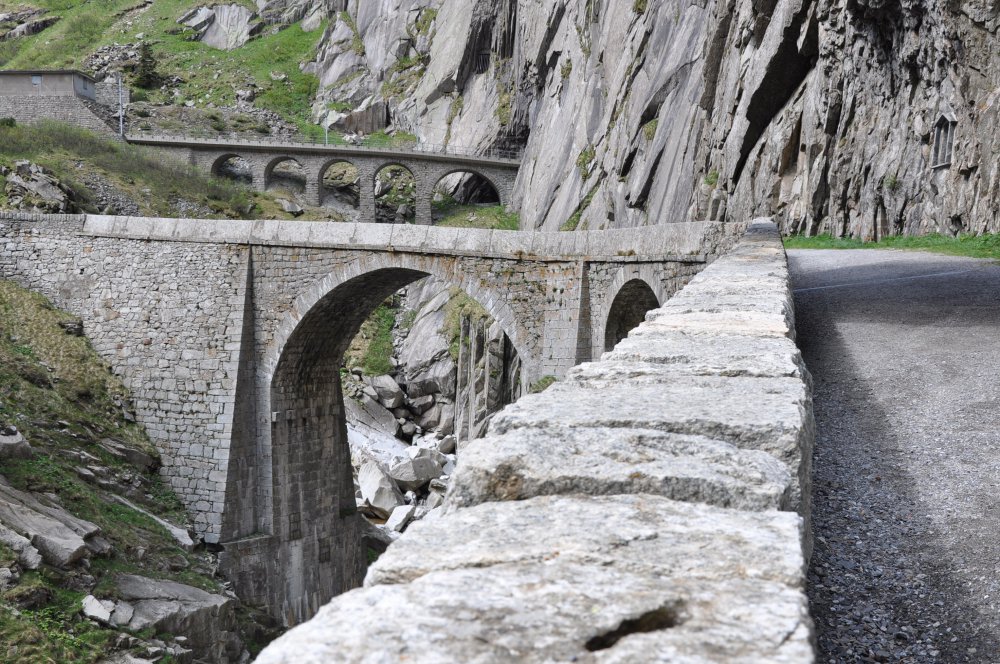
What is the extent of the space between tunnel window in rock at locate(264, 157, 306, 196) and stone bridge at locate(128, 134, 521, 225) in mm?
149

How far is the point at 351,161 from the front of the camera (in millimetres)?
49062

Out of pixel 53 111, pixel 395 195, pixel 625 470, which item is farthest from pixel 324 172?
pixel 625 470

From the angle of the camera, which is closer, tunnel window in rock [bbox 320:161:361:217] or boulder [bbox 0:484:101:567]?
boulder [bbox 0:484:101:567]

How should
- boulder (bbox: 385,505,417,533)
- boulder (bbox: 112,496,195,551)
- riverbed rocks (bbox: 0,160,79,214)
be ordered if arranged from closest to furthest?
1. boulder (bbox: 112,496,195,551)
2. boulder (bbox: 385,505,417,533)
3. riverbed rocks (bbox: 0,160,79,214)

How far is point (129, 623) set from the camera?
12234 millimetres

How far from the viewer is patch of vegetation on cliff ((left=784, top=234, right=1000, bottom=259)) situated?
13972 millimetres

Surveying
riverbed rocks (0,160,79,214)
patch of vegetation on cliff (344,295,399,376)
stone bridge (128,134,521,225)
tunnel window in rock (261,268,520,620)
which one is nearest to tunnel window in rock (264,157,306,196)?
stone bridge (128,134,521,225)

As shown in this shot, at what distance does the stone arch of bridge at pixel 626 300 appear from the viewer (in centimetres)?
1450

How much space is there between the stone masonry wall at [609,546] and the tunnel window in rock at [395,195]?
48566 millimetres

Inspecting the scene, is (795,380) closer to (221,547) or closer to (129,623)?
(129,623)

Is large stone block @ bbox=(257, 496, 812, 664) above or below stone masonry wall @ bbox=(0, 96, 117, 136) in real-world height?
below

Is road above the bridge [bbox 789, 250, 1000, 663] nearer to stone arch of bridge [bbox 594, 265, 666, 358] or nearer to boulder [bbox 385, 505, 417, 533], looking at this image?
stone arch of bridge [bbox 594, 265, 666, 358]

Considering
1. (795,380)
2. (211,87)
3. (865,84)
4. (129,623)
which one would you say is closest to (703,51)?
(865,84)

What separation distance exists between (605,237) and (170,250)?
29.4ft
